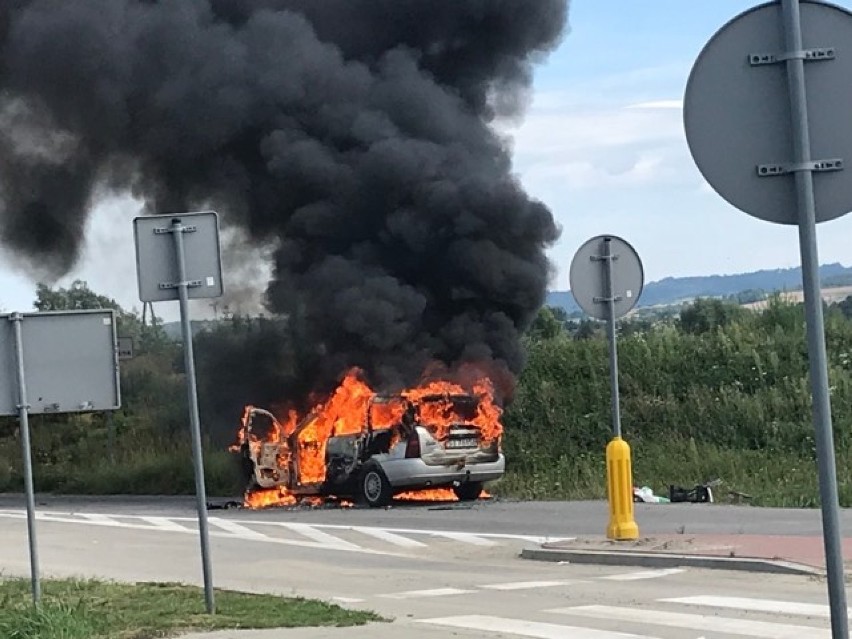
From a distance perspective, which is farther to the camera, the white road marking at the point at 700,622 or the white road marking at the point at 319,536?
the white road marking at the point at 319,536

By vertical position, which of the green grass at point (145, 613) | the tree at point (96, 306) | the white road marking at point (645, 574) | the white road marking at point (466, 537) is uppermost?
the tree at point (96, 306)

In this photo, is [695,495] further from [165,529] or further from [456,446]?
[165,529]

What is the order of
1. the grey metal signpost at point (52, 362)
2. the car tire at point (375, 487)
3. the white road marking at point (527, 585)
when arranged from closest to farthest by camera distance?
1. the grey metal signpost at point (52, 362)
2. the white road marking at point (527, 585)
3. the car tire at point (375, 487)

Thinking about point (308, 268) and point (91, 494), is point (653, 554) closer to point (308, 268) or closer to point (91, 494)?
point (308, 268)

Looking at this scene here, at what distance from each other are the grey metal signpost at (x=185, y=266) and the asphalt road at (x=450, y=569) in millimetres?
1758

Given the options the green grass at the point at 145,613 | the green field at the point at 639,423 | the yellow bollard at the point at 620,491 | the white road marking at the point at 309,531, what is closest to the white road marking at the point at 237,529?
the white road marking at the point at 309,531

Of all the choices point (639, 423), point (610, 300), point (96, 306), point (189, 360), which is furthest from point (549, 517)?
point (96, 306)

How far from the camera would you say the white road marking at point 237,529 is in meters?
17.3

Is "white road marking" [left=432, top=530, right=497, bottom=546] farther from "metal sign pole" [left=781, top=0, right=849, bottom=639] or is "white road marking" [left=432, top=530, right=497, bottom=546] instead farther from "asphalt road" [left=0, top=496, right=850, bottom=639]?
"metal sign pole" [left=781, top=0, right=849, bottom=639]

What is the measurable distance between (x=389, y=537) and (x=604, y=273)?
14.8ft

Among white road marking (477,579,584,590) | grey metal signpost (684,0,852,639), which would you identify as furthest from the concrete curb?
grey metal signpost (684,0,852,639)

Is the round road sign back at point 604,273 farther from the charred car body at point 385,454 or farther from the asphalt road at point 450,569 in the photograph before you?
the charred car body at point 385,454

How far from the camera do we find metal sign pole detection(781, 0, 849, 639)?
441 centimetres

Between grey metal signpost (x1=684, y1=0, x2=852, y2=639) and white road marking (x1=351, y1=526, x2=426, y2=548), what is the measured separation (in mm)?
11257
